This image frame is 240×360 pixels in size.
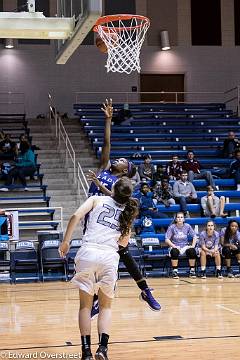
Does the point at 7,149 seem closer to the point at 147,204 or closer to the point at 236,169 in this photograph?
the point at 147,204

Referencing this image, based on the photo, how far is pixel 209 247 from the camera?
40.7 feet

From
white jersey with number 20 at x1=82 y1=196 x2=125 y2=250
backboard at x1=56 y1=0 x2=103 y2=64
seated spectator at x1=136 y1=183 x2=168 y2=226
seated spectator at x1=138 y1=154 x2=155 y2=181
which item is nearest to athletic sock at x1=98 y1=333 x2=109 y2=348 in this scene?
white jersey with number 20 at x1=82 y1=196 x2=125 y2=250

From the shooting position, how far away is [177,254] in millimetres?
12195

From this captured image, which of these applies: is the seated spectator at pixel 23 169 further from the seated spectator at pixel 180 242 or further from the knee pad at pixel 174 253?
the knee pad at pixel 174 253

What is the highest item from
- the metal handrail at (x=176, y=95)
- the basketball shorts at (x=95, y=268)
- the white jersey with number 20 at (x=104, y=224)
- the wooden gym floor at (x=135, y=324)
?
the metal handrail at (x=176, y=95)

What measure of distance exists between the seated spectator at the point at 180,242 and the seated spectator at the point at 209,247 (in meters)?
0.17

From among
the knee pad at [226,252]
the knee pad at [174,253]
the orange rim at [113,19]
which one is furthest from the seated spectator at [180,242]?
the orange rim at [113,19]

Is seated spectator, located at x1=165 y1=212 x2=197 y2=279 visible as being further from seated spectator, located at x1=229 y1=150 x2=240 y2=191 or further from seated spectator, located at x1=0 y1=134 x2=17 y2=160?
seated spectator, located at x1=0 y1=134 x2=17 y2=160

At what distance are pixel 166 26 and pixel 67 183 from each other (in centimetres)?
858

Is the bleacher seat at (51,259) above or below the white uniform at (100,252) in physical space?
below

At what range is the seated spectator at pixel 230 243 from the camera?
1252cm

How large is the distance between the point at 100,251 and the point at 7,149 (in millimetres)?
12651

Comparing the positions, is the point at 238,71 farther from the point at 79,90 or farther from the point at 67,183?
the point at 67,183

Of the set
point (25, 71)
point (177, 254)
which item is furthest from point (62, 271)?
point (25, 71)
